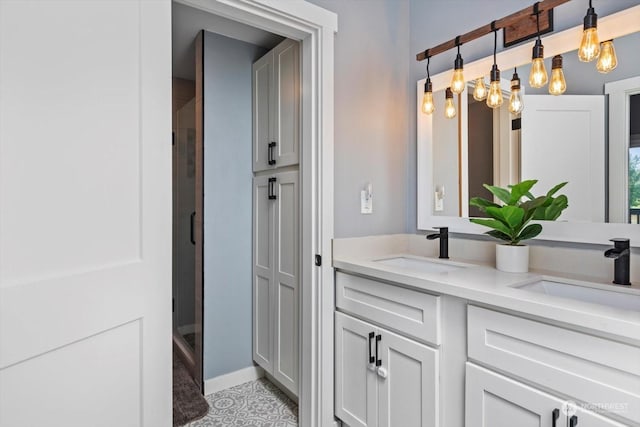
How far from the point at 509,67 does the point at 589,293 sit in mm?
978

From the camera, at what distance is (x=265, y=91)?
225cm

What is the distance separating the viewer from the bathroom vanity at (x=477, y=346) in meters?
0.85

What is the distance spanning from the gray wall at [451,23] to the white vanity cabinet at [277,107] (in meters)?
0.65

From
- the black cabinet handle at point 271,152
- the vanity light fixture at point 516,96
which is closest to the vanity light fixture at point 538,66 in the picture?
the vanity light fixture at point 516,96

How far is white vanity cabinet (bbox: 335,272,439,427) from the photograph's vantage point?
1267 millimetres

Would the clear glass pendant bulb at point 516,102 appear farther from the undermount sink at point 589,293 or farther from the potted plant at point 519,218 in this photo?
the undermount sink at point 589,293

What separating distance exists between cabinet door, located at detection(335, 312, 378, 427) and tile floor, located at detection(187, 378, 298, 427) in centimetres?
43

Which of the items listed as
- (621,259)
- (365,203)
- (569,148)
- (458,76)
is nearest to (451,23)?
(458,76)

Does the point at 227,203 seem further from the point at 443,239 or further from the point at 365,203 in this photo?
the point at 443,239

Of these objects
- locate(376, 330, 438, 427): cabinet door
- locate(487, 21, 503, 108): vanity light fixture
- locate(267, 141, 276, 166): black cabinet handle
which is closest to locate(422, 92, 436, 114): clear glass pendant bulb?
locate(487, 21, 503, 108): vanity light fixture

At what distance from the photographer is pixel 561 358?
36.3 inches
